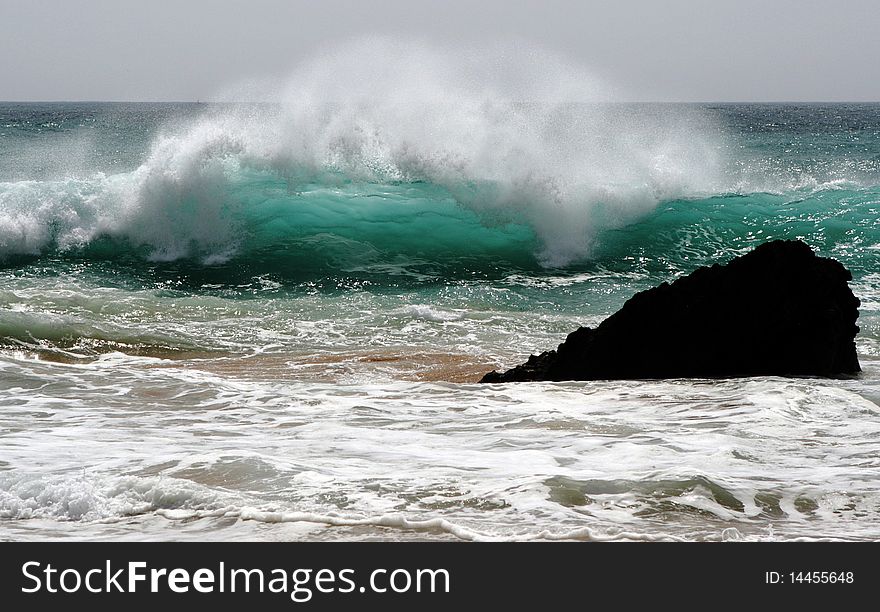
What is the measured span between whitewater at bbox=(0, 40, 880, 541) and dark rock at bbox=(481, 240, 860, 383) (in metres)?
0.38

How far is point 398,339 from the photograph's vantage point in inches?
436

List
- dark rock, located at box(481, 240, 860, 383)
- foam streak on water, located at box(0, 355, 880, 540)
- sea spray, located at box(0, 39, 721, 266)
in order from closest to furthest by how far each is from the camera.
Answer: foam streak on water, located at box(0, 355, 880, 540) < dark rock, located at box(481, 240, 860, 383) < sea spray, located at box(0, 39, 721, 266)

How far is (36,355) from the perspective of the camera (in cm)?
960

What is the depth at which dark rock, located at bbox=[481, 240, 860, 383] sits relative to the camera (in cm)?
782

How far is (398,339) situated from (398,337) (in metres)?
0.12

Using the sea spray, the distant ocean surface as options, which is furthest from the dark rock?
the sea spray

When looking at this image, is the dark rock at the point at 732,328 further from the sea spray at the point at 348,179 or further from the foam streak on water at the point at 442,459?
the sea spray at the point at 348,179

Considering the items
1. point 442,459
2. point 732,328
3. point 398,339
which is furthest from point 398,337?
point 442,459

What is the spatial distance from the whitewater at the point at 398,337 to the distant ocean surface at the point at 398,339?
0.11ft

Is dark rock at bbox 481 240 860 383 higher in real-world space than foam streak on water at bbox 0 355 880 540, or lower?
higher

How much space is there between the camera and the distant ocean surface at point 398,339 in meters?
4.68

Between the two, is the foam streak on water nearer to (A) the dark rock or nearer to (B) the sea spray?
(A) the dark rock

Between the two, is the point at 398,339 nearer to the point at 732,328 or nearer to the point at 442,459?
the point at 732,328
